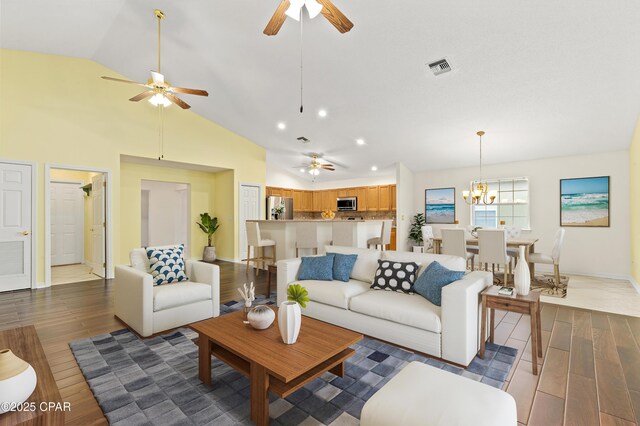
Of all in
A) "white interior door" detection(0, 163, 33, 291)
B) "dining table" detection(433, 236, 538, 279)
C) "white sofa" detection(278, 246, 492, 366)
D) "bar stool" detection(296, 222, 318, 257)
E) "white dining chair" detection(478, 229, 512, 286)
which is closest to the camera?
"white sofa" detection(278, 246, 492, 366)

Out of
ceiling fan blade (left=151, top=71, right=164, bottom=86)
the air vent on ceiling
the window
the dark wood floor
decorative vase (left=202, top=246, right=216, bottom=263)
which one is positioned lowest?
the dark wood floor

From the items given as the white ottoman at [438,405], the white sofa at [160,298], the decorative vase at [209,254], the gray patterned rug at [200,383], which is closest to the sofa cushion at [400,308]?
the gray patterned rug at [200,383]

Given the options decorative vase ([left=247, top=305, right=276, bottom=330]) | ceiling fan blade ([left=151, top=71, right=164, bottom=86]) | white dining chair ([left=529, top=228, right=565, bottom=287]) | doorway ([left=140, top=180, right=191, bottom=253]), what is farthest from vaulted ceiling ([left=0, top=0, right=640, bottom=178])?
doorway ([left=140, top=180, right=191, bottom=253])

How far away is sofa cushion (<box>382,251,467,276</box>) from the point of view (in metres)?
3.01

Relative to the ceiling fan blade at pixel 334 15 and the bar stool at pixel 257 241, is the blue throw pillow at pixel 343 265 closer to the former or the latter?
the ceiling fan blade at pixel 334 15

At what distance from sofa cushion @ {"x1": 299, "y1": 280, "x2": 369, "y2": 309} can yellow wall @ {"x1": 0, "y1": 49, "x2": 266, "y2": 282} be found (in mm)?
4585

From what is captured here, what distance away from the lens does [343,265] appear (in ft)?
11.7

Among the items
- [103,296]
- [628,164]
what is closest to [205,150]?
[103,296]

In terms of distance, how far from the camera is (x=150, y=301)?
299cm

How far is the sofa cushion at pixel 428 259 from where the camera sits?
301 centimetres

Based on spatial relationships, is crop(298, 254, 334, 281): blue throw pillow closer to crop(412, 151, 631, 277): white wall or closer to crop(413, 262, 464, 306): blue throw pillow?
crop(413, 262, 464, 306): blue throw pillow

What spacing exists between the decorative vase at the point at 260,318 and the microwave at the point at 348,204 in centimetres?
757

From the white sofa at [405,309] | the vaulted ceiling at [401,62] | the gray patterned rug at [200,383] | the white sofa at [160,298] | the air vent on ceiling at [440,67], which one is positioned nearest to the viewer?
the gray patterned rug at [200,383]

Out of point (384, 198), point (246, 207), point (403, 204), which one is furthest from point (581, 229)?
point (246, 207)
